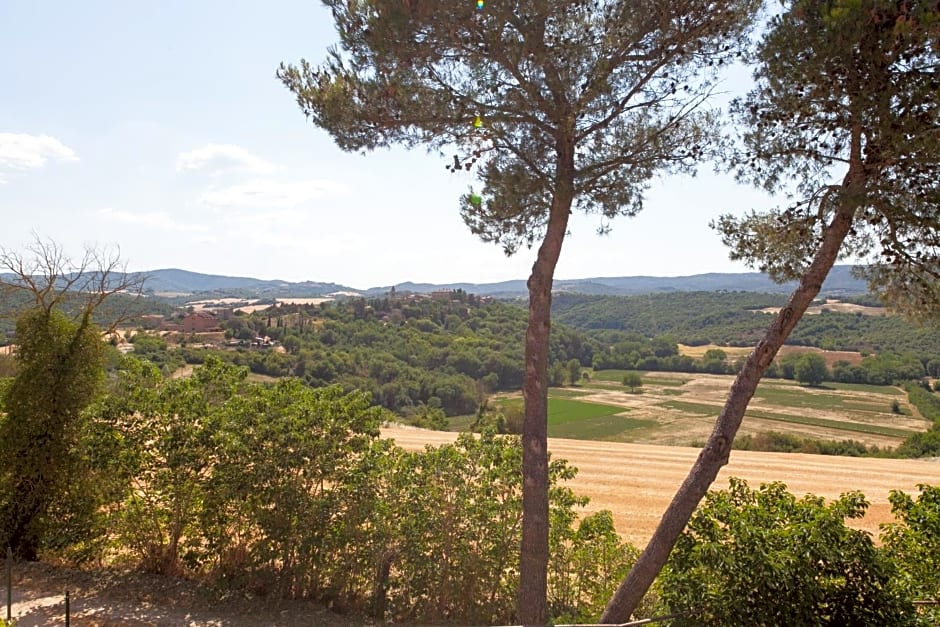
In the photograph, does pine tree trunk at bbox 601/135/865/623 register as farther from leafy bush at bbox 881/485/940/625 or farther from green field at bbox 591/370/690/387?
green field at bbox 591/370/690/387

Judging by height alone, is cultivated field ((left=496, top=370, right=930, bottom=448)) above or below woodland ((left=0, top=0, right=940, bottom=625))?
below

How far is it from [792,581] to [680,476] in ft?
44.2

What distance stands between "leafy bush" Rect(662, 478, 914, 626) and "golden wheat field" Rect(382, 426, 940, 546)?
6.53 m

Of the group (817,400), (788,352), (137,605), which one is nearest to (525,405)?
(137,605)

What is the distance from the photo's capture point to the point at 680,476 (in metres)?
16.1

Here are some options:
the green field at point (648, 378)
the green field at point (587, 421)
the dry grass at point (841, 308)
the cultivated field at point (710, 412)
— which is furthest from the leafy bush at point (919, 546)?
the dry grass at point (841, 308)

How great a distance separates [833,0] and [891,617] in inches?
161

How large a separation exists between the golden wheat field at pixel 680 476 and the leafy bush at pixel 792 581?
21.4 feet

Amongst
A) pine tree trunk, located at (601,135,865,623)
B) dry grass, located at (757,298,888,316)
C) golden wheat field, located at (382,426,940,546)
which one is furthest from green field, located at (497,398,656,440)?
dry grass, located at (757,298,888,316)

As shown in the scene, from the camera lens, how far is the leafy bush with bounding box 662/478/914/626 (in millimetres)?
3613

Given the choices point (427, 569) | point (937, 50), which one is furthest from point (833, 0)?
point (427, 569)

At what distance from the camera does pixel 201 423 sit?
6.33 m

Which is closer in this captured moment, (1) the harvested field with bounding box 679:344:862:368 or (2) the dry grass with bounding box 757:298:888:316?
(1) the harvested field with bounding box 679:344:862:368

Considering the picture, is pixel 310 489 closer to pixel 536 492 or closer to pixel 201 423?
pixel 201 423
